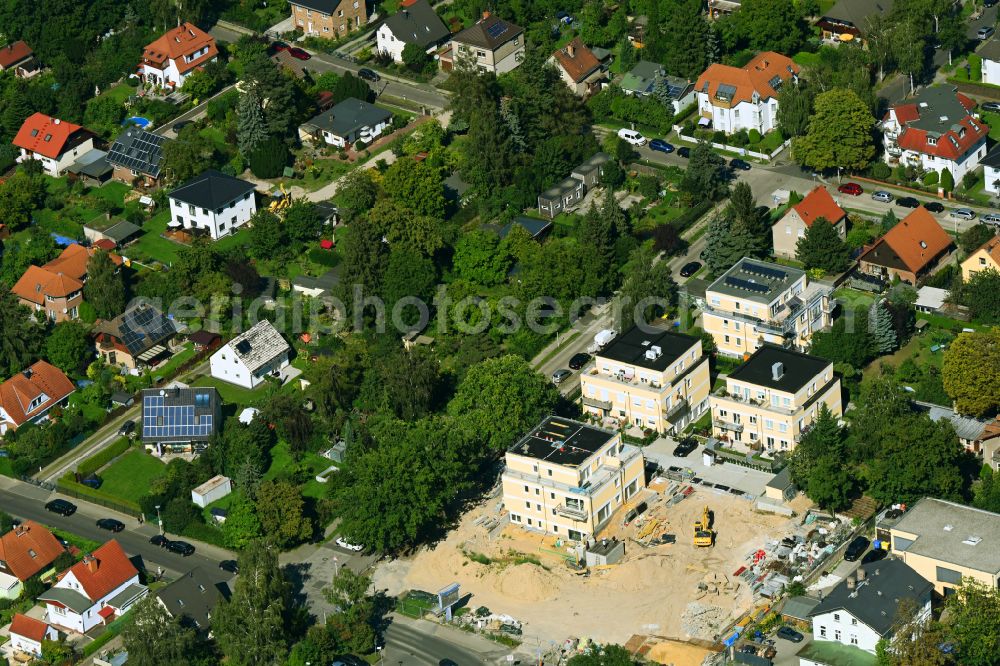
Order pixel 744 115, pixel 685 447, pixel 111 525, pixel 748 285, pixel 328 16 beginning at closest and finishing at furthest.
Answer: pixel 111 525, pixel 685 447, pixel 748 285, pixel 744 115, pixel 328 16

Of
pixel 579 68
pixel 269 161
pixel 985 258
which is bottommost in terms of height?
pixel 269 161

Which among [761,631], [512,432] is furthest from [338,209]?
[761,631]

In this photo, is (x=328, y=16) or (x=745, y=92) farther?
(x=328, y=16)

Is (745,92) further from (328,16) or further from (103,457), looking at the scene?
(103,457)

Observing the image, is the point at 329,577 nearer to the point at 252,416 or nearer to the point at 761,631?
the point at 252,416

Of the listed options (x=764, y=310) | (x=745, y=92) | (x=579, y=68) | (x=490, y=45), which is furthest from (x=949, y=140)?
(x=490, y=45)

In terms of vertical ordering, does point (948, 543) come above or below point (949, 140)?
above

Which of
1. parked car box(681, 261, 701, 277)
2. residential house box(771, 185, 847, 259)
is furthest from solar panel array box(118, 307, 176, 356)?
residential house box(771, 185, 847, 259)

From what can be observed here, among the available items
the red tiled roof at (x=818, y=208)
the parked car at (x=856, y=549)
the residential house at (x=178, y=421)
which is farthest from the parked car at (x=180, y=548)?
the red tiled roof at (x=818, y=208)
